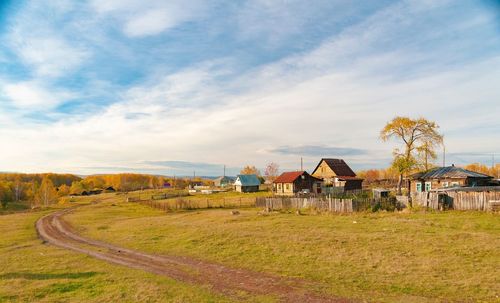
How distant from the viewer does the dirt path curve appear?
14.1 meters

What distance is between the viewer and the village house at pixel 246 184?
93.8 m

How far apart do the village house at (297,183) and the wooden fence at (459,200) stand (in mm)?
38672

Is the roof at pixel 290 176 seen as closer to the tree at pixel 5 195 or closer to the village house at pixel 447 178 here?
the village house at pixel 447 178

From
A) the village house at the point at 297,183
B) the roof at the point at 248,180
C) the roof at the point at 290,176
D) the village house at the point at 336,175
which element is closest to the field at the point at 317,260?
the village house at the point at 297,183

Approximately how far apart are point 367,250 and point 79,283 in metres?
14.9

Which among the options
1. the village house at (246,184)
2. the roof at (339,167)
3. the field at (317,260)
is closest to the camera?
the field at (317,260)

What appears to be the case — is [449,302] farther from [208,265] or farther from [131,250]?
[131,250]

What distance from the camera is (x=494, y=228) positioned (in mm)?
24234

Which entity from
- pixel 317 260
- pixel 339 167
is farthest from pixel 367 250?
pixel 339 167

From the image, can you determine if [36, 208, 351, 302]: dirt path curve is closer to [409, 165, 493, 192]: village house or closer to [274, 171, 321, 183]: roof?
[409, 165, 493, 192]: village house

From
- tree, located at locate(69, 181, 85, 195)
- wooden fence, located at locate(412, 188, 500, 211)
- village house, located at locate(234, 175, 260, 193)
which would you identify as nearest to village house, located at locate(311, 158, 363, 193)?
village house, located at locate(234, 175, 260, 193)

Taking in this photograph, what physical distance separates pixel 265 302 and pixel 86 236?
25005mm

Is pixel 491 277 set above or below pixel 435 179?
below

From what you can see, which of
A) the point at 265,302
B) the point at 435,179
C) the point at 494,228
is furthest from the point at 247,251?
the point at 435,179
